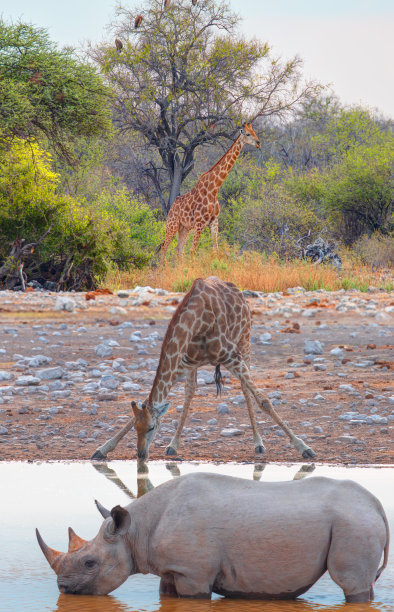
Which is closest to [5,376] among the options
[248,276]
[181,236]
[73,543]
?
[73,543]

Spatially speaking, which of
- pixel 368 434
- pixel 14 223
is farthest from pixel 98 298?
pixel 368 434

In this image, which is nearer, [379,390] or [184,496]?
[184,496]

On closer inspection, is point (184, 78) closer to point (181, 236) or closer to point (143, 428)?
point (181, 236)

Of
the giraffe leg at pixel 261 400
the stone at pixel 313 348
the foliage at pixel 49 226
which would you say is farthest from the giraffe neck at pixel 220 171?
the giraffe leg at pixel 261 400

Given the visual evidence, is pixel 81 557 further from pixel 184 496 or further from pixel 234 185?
pixel 234 185

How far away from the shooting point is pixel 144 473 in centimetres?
609

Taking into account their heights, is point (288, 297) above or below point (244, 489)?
below

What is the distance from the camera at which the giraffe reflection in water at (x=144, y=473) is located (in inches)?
224

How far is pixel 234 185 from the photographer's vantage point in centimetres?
3491

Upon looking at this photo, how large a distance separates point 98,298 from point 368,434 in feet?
35.2

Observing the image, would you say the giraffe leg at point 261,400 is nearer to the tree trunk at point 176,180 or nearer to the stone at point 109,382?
the stone at point 109,382

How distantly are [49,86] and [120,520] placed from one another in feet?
67.0

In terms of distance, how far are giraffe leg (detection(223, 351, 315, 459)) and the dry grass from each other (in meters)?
10.8

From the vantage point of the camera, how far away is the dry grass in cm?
1847
